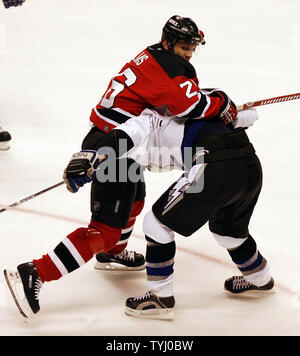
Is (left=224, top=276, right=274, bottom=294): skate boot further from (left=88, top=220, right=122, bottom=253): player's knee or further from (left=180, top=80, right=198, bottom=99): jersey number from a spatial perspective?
(left=180, top=80, right=198, bottom=99): jersey number

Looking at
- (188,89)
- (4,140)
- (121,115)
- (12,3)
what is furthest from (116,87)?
(4,140)

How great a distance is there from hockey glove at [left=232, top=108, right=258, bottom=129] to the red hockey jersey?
132 millimetres

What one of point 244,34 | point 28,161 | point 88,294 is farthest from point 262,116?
point 88,294

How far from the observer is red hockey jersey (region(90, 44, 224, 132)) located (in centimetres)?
224

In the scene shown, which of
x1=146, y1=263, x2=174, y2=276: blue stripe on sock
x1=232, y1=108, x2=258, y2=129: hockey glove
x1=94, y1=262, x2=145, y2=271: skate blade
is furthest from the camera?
x1=94, y1=262, x2=145, y2=271: skate blade

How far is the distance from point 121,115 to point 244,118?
44 centimetres

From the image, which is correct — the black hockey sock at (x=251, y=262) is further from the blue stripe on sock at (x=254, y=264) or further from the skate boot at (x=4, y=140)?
the skate boot at (x=4, y=140)

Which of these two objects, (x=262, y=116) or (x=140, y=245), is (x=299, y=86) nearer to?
(x=262, y=116)

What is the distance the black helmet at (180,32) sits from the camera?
92.8 inches

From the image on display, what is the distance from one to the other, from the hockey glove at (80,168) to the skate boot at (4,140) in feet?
5.90

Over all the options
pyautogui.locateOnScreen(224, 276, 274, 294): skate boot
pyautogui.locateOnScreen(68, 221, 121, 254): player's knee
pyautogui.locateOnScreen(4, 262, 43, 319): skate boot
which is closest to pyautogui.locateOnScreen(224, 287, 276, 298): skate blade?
pyautogui.locateOnScreen(224, 276, 274, 294): skate boot

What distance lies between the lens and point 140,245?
3.07 m

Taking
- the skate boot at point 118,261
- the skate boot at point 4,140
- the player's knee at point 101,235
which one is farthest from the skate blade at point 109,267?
the skate boot at point 4,140

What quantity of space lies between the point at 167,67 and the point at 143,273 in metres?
0.93
